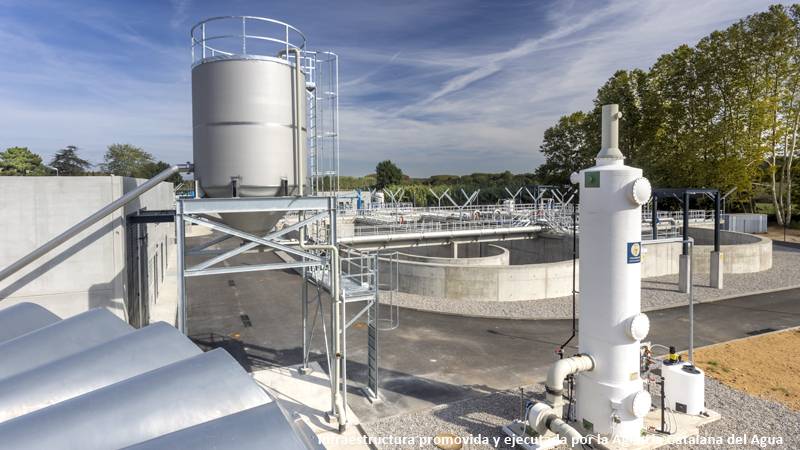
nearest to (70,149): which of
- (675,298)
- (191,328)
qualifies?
(191,328)

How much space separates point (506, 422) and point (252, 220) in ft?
23.7

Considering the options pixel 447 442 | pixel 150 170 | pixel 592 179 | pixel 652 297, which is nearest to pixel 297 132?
pixel 592 179

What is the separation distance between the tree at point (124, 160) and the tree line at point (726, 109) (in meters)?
82.8

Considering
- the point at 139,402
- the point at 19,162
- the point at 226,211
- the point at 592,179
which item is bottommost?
the point at 139,402

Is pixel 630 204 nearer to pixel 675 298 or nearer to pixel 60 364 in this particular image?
pixel 60 364

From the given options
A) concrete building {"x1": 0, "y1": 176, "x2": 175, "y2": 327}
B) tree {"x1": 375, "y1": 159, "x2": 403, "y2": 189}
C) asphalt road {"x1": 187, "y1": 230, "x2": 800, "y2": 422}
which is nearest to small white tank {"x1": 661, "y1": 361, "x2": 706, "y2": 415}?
asphalt road {"x1": 187, "y1": 230, "x2": 800, "y2": 422}

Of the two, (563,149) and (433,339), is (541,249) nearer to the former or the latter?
(433,339)

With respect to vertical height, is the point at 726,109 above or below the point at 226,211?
above

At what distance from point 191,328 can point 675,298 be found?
Answer: 2042 centimetres

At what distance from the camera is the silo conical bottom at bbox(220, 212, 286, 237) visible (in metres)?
10.3

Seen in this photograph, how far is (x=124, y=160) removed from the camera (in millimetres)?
83500

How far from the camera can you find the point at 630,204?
27.8ft

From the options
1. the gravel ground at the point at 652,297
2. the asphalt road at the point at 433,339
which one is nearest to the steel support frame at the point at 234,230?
the asphalt road at the point at 433,339

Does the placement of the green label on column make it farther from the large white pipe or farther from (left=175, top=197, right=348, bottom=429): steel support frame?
(left=175, top=197, right=348, bottom=429): steel support frame
